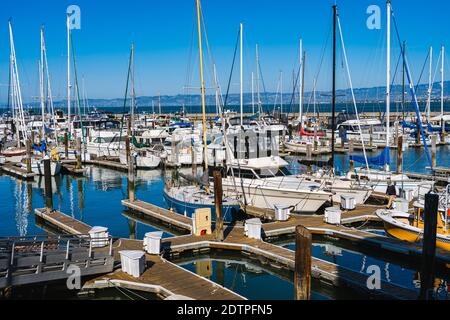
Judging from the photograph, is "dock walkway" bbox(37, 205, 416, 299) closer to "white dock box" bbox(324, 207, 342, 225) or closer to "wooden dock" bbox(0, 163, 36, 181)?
"white dock box" bbox(324, 207, 342, 225)

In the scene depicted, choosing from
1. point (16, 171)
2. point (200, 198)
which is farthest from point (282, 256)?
point (16, 171)

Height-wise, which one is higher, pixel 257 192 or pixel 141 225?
pixel 257 192

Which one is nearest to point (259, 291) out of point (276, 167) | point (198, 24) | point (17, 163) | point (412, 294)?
point (412, 294)

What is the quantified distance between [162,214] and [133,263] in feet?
30.9

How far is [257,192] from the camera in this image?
2592 centimetres

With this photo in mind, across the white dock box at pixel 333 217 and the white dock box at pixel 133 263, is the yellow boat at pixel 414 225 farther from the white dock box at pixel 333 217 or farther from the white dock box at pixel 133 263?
the white dock box at pixel 133 263

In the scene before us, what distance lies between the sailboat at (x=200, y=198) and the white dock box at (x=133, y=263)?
7123mm

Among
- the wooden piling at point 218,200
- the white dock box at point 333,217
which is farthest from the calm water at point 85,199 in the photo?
the white dock box at point 333,217

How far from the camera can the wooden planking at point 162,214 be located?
23341mm

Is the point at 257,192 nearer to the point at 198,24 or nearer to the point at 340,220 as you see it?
the point at 340,220

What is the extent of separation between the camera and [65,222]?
922 inches

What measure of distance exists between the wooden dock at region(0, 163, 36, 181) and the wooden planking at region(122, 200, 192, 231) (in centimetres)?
1760
